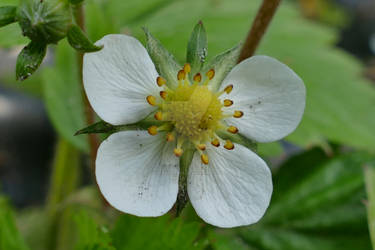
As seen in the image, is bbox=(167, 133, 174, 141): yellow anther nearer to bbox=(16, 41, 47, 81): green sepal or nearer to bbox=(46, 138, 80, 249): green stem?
bbox=(16, 41, 47, 81): green sepal

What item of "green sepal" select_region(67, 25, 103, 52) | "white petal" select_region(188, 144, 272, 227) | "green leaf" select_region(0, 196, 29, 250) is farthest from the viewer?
"green leaf" select_region(0, 196, 29, 250)

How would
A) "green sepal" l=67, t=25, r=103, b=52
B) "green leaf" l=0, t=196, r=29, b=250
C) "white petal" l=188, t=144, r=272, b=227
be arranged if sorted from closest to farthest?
"green sepal" l=67, t=25, r=103, b=52, "white petal" l=188, t=144, r=272, b=227, "green leaf" l=0, t=196, r=29, b=250

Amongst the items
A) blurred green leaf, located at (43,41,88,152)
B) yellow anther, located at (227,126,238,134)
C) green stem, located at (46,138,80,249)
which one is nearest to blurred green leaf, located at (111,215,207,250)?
yellow anther, located at (227,126,238,134)

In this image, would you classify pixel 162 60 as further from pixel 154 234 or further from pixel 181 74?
pixel 154 234

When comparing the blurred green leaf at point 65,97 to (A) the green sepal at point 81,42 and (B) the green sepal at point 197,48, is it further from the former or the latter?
(A) the green sepal at point 81,42

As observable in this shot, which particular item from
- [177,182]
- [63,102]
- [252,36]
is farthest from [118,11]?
[177,182]

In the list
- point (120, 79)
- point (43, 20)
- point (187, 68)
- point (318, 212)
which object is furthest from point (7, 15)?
point (318, 212)

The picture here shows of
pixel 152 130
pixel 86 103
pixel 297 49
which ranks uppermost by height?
pixel 152 130
